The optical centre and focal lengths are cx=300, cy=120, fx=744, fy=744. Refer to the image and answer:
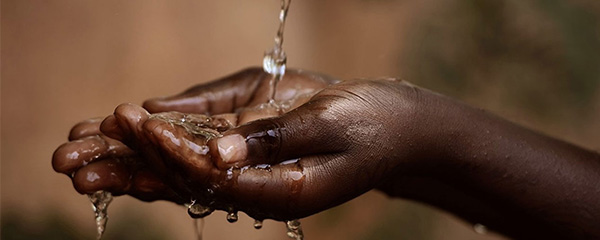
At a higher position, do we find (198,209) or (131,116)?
(131,116)

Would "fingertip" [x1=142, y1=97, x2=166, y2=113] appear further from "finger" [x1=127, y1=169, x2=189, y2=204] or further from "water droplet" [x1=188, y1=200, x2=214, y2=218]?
"water droplet" [x1=188, y1=200, x2=214, y2=218]

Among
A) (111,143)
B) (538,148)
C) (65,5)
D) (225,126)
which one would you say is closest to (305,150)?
(225,126)

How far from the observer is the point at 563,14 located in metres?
2.44

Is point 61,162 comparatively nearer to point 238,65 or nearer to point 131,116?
point 131,116

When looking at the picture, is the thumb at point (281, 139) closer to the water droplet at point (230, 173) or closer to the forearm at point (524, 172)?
the water droplet at point (230, 173)

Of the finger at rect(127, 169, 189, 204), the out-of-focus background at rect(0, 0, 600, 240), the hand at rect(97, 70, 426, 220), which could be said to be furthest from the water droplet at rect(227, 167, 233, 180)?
the out-of-focus background at rect(0, 0, 600, 240)

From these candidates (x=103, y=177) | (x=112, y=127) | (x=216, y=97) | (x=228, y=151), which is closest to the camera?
(x=228, y=151)

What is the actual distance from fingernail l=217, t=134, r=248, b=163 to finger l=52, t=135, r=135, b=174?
0.30 meters

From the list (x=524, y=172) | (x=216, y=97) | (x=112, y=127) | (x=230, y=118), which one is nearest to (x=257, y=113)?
(x=230, y=118)

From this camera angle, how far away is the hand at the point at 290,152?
0.90 m

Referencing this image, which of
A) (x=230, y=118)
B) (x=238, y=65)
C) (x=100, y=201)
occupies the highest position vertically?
(x=230, y=118)

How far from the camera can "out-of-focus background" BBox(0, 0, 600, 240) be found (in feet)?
7.47

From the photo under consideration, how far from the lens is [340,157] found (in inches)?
39.1

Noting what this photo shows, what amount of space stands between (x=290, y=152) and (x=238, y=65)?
1.75 m
